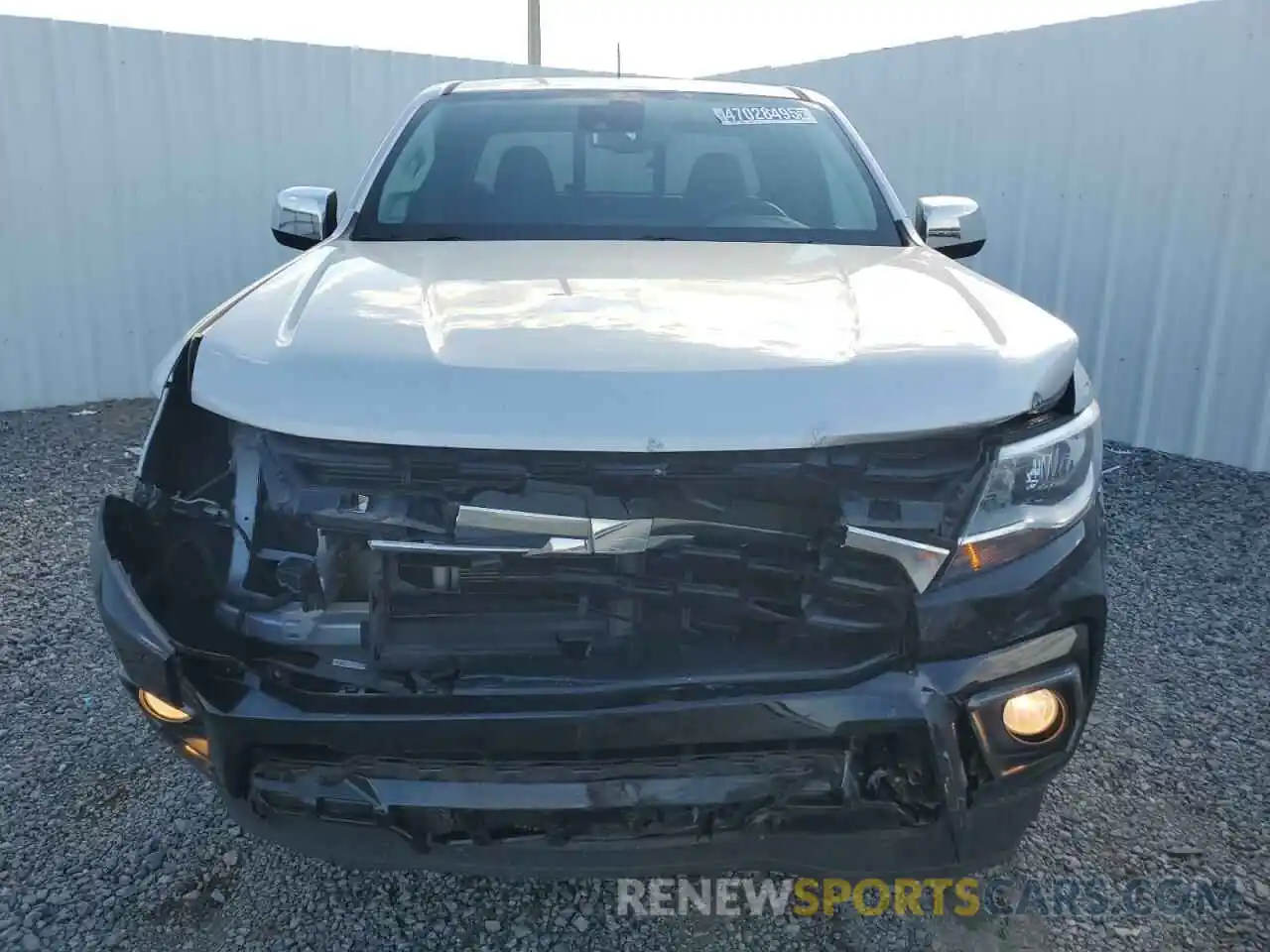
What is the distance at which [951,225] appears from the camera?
303cm

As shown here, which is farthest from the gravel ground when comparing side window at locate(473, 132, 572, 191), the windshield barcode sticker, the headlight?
the windshield barcode sticker

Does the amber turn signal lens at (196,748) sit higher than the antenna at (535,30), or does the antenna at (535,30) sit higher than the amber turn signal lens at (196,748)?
the antenna at (535,30)

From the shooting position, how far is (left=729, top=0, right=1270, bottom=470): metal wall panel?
4934 mm

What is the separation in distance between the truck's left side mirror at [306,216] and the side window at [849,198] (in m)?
1.57

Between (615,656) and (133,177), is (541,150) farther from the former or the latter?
(133,177)

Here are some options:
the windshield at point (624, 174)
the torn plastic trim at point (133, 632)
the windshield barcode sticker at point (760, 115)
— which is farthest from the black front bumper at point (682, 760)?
the windshield barcode sticker at point (760, 115)

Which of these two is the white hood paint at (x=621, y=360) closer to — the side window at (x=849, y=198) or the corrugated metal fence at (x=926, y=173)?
the side window at (x=849, y=198)

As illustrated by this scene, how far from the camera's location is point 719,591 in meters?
1.62

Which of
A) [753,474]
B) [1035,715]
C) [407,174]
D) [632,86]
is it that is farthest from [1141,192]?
[753,474]

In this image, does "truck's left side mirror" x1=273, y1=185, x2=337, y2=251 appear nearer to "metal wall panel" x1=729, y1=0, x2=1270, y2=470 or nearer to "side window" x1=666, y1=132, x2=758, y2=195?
"side window" x1=666, y1=132, x2=758, y2=195

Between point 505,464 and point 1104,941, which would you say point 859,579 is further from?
point 1104,941

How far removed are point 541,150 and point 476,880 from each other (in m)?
→ 2.11

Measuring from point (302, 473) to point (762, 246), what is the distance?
1.44 metres

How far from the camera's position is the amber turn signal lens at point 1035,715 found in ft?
5.22
